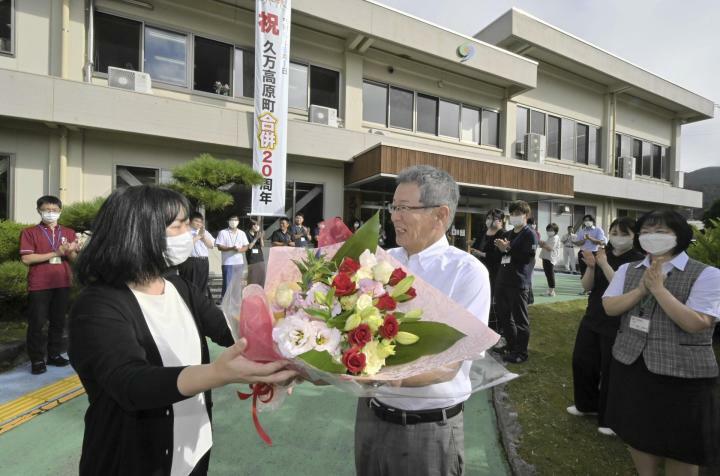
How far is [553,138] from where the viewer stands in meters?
15.5

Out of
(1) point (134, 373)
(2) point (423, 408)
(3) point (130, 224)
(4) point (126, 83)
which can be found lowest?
(2) point (423, 408)

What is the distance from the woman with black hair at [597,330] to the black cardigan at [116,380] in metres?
3.15

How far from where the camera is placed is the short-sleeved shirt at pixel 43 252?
423 cm

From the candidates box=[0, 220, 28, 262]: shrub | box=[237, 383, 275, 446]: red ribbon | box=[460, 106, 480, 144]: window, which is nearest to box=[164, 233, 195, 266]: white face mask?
box=[237, 383, 275, 446]: red ribbon

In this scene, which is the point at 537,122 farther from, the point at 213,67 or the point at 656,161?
the point at 213,67

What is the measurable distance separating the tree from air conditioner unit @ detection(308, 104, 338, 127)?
3954mm

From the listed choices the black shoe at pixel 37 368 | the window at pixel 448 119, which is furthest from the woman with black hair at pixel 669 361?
the window at pixel 448 119

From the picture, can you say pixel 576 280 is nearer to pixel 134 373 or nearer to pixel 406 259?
pixel 406 259

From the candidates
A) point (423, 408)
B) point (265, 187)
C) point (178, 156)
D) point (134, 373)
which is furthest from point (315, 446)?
point (178, 156)

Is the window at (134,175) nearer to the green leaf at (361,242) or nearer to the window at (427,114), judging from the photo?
the window at (427,114)

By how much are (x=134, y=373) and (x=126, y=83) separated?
9.29 metres

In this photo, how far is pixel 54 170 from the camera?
8086mm

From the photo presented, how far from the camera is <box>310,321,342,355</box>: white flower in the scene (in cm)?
103

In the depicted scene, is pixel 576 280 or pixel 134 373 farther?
pixel 576 280
